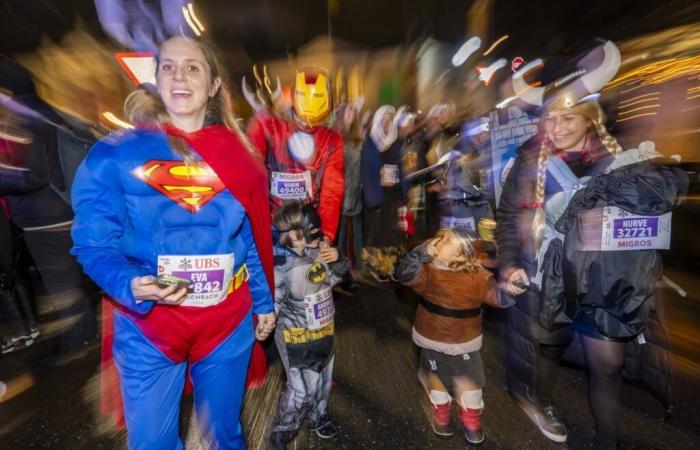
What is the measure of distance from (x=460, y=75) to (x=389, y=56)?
514cm

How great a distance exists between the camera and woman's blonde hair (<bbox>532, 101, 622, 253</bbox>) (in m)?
2.04

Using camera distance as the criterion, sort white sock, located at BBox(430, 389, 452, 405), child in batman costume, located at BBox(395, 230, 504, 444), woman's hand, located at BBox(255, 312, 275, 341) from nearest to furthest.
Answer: woman's hand, located at BBox(255, 312, 275, 341)
child in batman costume, located at BBox(395, 230, 504, 444)
white sock, located at BBox(430, 389, 452, 405)

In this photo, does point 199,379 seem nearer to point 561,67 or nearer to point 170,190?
point 170,190

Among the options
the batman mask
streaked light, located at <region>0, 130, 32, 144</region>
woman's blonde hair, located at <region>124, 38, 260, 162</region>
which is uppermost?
streaked light, located at <region>0, 130, 32, 144</region>

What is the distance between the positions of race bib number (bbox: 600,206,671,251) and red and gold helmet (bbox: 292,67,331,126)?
6.30 ft

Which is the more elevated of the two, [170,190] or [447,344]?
[170,190]

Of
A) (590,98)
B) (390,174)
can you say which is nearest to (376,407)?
(590,98)

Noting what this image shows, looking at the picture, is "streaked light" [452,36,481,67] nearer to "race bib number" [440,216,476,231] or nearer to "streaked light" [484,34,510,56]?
"streaked light" [484,34,510,56]

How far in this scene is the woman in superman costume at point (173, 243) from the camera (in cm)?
129

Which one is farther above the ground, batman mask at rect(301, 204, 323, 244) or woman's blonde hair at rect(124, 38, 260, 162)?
woman's blonde hair at rect(124, 38, 260, 162)

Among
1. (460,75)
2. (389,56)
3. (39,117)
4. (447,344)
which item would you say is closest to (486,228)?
(447,344)

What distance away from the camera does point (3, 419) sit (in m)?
2.71

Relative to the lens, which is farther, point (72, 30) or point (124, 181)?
point (72, 30)

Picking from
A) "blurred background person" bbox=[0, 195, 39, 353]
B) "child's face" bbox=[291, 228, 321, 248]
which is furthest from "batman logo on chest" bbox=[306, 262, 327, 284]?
"blurred background person" bbox=[0, 195, 39, 353]
